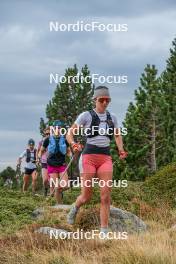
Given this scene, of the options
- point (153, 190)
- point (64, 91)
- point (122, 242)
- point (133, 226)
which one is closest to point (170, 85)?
point (64, 91)

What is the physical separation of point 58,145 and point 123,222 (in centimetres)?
355

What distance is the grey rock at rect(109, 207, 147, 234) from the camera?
397 inches

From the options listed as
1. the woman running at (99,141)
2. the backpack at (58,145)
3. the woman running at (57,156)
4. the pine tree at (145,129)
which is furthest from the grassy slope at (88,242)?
the pine tree at (145,129)

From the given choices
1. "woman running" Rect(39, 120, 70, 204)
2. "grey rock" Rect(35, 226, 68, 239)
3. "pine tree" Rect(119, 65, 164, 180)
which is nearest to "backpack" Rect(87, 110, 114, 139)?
"grey rock" Rect(35, 226, 68, 239)

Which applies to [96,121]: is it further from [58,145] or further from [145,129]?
[145,129]

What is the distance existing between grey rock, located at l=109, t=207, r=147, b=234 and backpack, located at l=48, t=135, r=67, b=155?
10.1 ft

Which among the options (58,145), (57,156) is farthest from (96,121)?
(57,156)

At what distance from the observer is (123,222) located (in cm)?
1041

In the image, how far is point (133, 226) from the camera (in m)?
10.1

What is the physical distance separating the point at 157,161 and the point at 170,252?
35.6 metres

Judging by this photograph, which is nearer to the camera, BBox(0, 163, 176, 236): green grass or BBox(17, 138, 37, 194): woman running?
BBox(0, 163, 176, 236): green grass

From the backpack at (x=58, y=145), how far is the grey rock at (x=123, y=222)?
10.1 feet

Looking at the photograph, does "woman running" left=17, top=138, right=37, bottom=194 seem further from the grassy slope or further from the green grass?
the grassy slope

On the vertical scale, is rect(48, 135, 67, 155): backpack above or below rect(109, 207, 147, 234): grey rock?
above
